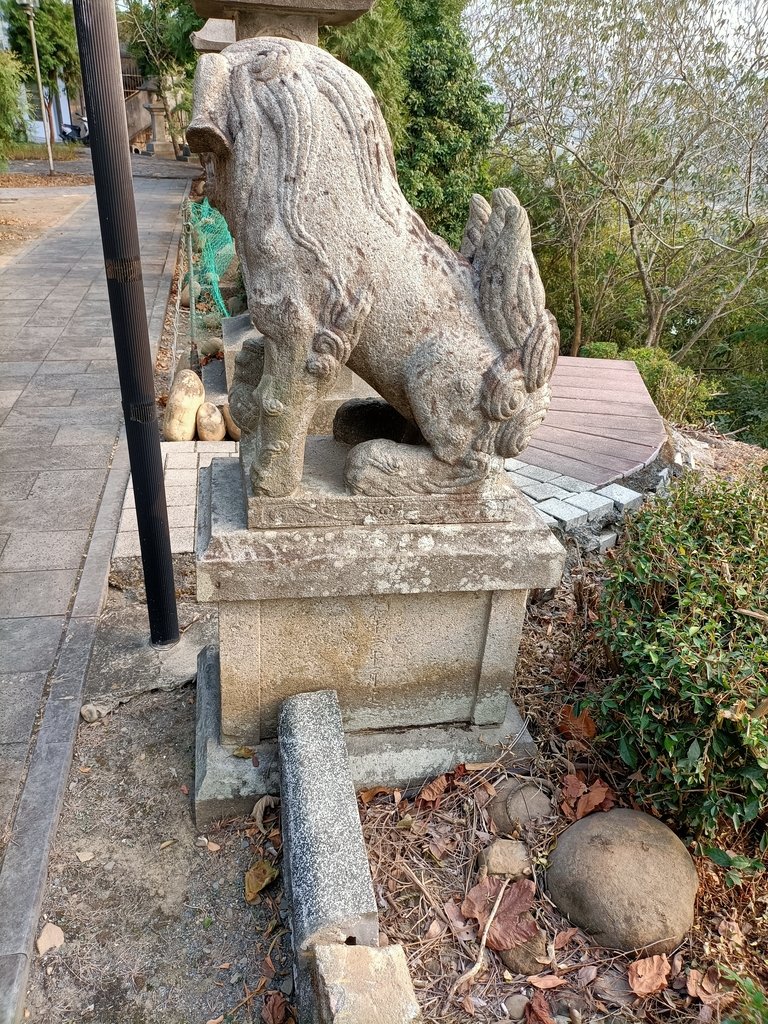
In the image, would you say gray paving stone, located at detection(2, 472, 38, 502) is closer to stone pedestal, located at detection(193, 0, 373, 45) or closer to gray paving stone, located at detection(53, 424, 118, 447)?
gray paving stone, located at detection(53, 424, 118, 447)

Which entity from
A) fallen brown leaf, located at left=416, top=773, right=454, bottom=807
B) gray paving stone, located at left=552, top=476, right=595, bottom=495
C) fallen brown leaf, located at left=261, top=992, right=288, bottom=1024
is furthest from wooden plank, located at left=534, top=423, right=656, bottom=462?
fallen brown leaf, located at left=261, top=992, right=288, bottom=1024

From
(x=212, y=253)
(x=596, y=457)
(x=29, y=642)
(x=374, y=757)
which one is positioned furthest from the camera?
(x=212, y=253)

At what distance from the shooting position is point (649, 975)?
76.4 inches

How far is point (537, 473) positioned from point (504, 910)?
282cm

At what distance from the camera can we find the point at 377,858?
7.42ft

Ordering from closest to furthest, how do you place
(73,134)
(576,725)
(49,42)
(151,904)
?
(151,904)
(576,725)
(49,42)
(73,134)

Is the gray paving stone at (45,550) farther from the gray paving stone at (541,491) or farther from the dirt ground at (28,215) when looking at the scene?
the dirt ground at (28,215)

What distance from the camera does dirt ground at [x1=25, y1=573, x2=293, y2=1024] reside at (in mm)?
1999

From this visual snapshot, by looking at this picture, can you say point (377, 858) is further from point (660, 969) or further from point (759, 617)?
point (759, 617)

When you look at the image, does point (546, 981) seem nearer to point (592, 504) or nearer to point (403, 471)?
point (403, 471)

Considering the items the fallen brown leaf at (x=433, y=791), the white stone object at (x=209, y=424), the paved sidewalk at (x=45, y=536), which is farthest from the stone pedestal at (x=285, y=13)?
the fallen brown leaf at (x=433, y=791)

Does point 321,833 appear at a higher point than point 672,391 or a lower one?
higher

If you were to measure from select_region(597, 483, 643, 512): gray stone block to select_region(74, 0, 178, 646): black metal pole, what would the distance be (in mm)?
2475

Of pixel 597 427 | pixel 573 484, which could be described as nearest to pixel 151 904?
pixel 573 484
